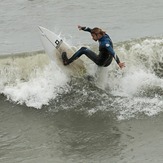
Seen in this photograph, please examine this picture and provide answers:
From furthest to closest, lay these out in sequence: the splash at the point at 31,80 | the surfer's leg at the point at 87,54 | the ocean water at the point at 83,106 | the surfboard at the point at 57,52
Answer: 1. the surfboard at the point at 57,52
2. the splash at the point at 31,80
3. the surfer's leg at the point at 87,54
4. the ocean water at the point at 83,106

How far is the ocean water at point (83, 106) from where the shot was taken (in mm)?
8266

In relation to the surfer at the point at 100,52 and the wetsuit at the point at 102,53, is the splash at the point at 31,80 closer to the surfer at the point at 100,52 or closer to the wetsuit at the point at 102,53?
the surfer at the point at 100,52

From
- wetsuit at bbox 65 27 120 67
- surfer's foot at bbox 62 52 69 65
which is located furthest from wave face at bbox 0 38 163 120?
wetsuit at bbox 65 27 120 67

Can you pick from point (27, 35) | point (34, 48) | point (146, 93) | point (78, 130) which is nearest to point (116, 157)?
point (78, 130)

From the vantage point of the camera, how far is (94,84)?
11.8m

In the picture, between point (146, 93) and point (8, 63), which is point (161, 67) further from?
point (8, 63)

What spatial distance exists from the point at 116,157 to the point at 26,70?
210 inches

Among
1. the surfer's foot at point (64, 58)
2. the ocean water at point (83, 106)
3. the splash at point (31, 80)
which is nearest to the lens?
the ocean water at point (83, 106)

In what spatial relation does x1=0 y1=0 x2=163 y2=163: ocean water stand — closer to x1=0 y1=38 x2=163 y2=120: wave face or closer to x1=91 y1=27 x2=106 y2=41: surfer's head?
x1=0 y1=38 x2=163 y2=120: wave face

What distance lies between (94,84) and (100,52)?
1.21m

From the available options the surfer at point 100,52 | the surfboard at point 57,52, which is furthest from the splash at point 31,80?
the surfer at point 100,52

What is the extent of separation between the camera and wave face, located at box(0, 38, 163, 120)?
10695mm

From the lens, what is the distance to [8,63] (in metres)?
12.5

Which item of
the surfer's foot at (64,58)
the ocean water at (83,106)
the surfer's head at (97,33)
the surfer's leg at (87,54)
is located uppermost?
the surfer's head at (97,33)
